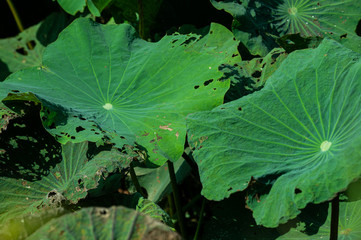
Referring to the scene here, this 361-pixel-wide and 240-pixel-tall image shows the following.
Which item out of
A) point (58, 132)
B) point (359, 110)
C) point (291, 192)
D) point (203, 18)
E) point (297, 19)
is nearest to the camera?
point (291, 192)

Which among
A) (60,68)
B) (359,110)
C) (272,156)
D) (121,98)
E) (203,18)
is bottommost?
(272,156)

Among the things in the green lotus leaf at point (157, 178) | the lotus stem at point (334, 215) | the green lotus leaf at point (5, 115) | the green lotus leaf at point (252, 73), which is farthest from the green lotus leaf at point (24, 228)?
the green lotus leaf at point (157, 178)

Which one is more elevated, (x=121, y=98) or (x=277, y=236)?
(x=121, y=98)

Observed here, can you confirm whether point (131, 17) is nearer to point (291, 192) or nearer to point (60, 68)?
point (60, 68)

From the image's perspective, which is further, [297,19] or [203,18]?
[203,18]

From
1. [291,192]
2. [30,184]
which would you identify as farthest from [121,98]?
[291,192]

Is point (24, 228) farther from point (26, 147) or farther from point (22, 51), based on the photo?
point (22, 51)
